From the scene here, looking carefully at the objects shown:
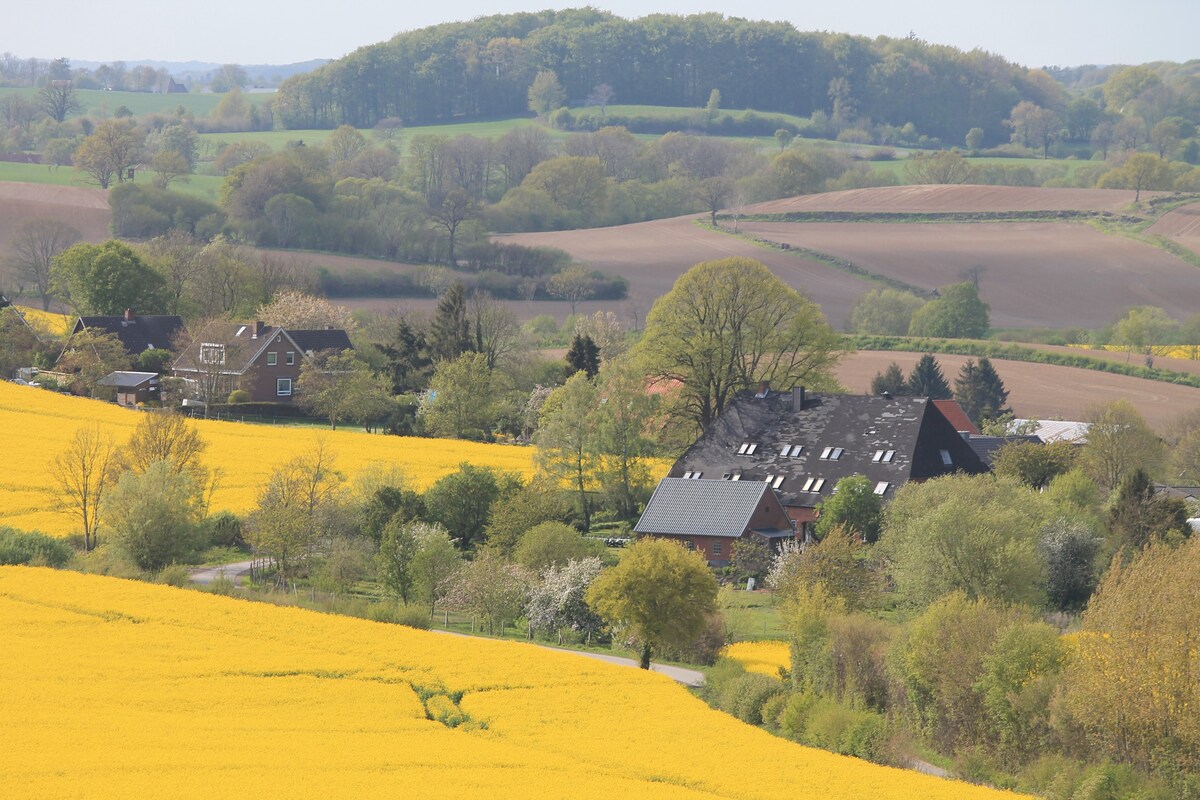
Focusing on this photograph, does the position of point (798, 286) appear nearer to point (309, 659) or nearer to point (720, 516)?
point (720, 516)

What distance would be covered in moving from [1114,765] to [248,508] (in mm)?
37010

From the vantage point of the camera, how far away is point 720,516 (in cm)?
6081

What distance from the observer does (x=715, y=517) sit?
6081cm

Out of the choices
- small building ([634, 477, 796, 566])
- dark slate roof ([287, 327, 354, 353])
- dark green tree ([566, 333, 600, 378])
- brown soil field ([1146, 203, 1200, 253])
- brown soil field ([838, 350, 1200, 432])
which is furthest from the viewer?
brown soil field ([1146, 203, 1200, 253])

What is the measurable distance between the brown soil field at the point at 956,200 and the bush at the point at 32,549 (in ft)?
418

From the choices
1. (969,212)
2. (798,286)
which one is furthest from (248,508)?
(969,212)

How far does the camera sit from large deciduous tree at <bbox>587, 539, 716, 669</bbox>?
4656 cm

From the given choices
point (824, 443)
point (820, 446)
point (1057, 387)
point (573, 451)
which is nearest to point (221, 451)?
point (573, 451)

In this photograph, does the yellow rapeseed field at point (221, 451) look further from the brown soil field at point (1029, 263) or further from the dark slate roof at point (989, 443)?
the brown soil field at point (1029, 263)

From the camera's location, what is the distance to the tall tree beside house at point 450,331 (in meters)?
97.2

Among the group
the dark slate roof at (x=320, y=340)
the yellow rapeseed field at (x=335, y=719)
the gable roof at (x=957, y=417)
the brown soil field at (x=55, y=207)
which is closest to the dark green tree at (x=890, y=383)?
the gable roof at (x=957, y=417)

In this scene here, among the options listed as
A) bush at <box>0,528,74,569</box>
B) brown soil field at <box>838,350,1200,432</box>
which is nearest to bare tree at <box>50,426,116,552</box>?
bush at <box>0,528,74,569</box>

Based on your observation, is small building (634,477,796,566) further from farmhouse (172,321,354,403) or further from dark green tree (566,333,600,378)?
farmhouse (172,321,354,403)

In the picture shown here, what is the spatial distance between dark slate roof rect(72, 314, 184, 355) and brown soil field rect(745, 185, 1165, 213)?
85877 millimetres
